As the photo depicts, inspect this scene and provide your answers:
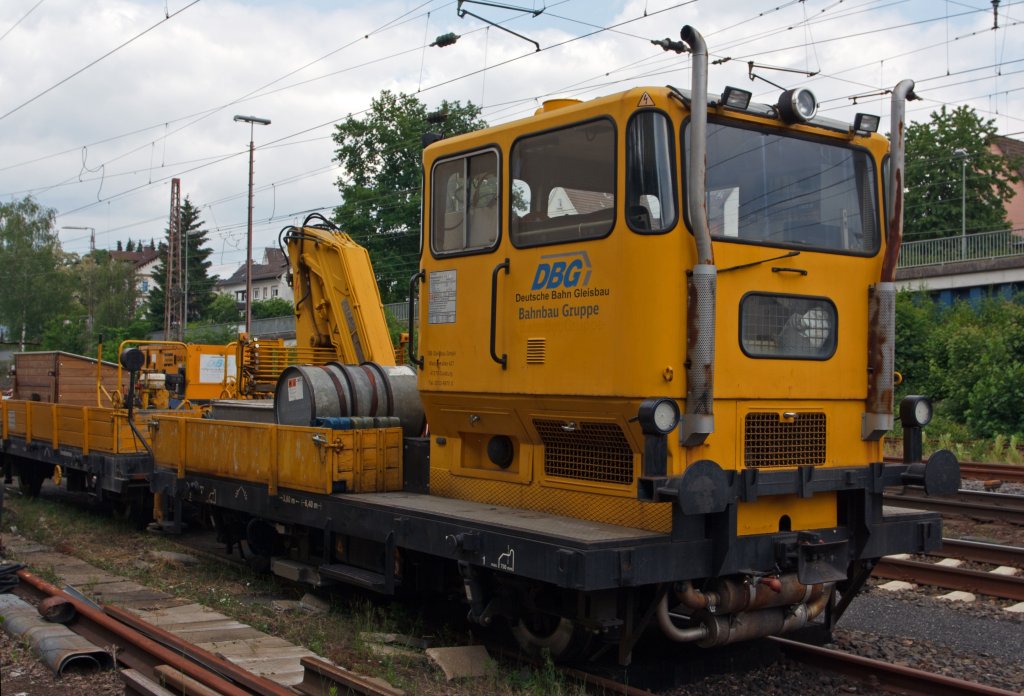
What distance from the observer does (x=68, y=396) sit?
1508 cm

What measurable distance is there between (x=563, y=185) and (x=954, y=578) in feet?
17.8

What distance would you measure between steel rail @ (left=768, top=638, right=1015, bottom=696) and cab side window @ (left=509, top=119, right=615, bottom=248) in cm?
307

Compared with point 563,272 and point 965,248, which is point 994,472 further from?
point 965,248

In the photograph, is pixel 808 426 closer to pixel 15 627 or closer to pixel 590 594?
pixel 590 594

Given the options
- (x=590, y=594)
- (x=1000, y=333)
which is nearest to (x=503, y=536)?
(x=590, y=594)

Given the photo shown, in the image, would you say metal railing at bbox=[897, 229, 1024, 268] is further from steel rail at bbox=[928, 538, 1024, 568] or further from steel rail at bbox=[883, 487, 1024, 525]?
steel rail at bbox=[928, 538, 1024, 568]

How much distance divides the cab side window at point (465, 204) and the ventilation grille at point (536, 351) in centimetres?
76

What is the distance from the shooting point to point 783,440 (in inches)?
246

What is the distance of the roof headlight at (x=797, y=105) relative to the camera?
6219 millimetres

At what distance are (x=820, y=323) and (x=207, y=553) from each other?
23.1ft

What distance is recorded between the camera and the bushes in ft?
73.9

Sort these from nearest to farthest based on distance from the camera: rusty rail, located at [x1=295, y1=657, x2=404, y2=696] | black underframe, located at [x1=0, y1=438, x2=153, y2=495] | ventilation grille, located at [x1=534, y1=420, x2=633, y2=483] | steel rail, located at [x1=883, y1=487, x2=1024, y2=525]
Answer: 1. rusty rail, located at [x1=295, y1=657, x2=404, y2=696]
2. ventilation grille, located at [x1=534, y1=420, x2=633, y2=483]
3. steel rail, located at [x1=883, y1=487, x2=1024, y2=525]
4. black underframe, located at [x1=0, y1=438, x2=153, y2=495]

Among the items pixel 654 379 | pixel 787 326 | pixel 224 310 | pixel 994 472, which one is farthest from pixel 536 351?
pixel 224 310

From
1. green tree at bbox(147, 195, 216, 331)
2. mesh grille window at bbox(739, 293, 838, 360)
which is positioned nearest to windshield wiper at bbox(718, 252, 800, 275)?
mesh grille window at bbox(739, 293, 838, 360)
